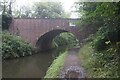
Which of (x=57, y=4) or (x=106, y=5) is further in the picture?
(x=57, y=4)

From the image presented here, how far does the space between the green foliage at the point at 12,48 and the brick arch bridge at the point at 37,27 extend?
2.55 meters

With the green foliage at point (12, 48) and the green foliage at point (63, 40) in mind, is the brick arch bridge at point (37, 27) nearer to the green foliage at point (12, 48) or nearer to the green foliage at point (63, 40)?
the green foliage at point (12, 48)

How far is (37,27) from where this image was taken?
25656 mm

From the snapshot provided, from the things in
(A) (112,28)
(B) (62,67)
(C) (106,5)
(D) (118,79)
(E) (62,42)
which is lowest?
(E) (62,42)

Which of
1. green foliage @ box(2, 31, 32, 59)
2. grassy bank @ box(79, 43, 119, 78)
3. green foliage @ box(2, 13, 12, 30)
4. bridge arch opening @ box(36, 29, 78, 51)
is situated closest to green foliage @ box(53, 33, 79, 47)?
bridge arch opening @ box(36, 29, 78, 51)

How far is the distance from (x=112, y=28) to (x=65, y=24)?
15201mm

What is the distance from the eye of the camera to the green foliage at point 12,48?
19109 millimetres

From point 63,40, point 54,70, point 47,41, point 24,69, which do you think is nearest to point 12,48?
point 24,69

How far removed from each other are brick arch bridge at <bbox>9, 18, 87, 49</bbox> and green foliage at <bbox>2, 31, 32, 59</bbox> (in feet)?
8.38

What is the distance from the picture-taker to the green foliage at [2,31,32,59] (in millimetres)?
19109

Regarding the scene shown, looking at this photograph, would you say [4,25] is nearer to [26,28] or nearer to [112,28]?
[26,28]

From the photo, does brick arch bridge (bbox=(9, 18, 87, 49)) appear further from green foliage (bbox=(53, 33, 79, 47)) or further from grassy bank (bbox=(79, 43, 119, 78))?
grassy bank (bbox=(79, 43, 119, 78))

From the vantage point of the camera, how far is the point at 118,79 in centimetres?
672

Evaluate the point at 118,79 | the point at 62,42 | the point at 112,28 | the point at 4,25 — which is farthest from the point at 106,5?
the point at 62,42
